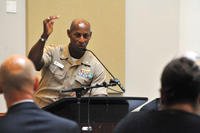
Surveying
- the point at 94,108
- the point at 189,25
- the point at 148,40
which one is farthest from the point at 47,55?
the point at 189,25

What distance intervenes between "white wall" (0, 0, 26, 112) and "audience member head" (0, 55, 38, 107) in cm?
275

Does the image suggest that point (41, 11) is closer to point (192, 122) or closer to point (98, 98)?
point (98, 98)

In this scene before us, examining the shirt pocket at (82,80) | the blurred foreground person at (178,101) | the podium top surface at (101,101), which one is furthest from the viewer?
the shirt pocket at (82,80)

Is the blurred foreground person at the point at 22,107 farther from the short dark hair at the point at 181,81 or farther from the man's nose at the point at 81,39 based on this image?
the man's nose at the point at 81,39

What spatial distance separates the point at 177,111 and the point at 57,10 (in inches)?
127

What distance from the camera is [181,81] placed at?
1732mm

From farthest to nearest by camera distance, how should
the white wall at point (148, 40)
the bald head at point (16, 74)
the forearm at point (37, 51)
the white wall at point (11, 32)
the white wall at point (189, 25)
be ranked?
the white wall at point (189, 25), the white wall at point (148, 40), the white wall at point (11, 32), the forearm at point (37, 51), the bald head at point (16, 74)

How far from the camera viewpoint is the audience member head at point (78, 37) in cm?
372

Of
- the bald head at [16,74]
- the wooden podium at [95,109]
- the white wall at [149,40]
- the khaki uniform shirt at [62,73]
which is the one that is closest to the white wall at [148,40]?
the white wall at [149,40]

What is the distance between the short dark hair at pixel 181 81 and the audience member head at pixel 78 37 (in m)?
1.99

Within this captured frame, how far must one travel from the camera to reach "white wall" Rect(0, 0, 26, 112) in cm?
455

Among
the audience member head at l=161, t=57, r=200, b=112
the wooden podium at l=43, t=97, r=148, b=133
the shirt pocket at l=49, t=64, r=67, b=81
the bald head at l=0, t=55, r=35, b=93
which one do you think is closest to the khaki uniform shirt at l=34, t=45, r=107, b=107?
the shirt pocket at l=49, t=64, r=67, b=81

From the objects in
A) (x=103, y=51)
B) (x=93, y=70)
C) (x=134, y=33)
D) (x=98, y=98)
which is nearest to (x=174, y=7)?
(x=134, y=33)

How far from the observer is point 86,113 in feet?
9.47
